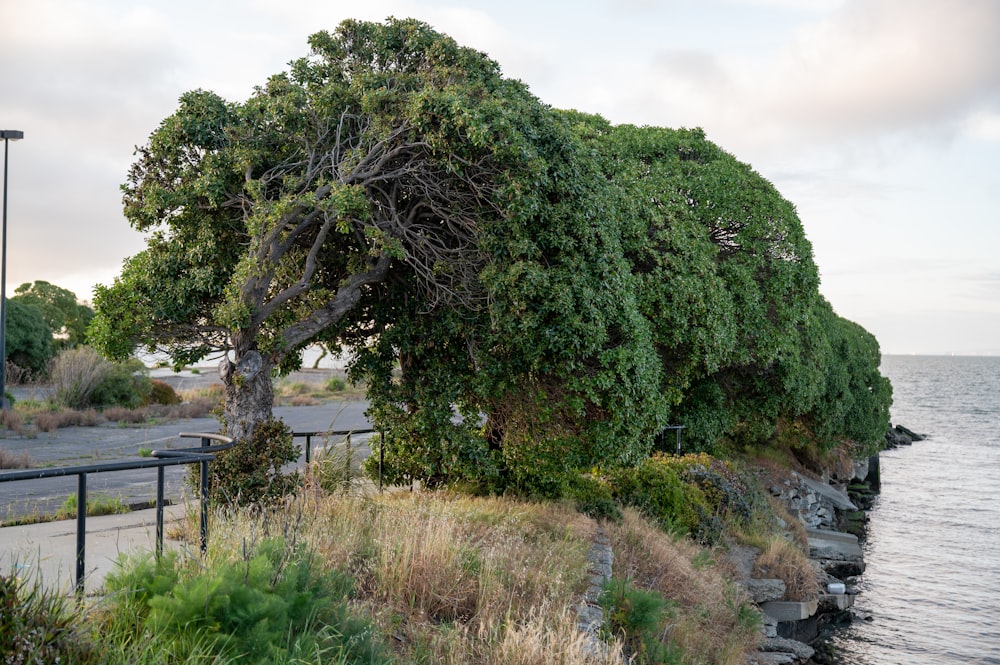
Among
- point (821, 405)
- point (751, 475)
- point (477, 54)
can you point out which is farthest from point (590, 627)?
point (821, 405)

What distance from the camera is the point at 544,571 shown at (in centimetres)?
912

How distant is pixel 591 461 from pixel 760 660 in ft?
13.4

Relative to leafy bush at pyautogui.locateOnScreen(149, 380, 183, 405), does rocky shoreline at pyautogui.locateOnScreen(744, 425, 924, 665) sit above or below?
below

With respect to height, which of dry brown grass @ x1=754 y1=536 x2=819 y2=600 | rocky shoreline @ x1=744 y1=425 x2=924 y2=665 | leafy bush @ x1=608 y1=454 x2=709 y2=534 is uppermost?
leafy bush @ x1=608 y1=454 x2=709 y2=534

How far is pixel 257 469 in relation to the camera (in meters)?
10.7

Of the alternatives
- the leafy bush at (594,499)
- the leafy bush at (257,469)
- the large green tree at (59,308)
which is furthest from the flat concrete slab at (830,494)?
the large green tree at (59,308)

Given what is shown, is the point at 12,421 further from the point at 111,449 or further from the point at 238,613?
the point at 238,613

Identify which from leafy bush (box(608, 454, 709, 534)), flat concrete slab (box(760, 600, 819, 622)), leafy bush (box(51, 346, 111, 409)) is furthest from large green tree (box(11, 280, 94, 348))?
flat concrete slab (box(760, 600, 819, 622))

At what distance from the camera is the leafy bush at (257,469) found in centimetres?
1044

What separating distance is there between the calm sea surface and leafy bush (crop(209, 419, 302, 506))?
1084 centimetres

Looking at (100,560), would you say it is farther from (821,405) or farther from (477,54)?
(821,405)

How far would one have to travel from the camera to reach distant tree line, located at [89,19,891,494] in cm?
1087

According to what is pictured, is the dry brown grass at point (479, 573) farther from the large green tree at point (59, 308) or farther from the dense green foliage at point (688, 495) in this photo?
the large green tree at point (59, 308)

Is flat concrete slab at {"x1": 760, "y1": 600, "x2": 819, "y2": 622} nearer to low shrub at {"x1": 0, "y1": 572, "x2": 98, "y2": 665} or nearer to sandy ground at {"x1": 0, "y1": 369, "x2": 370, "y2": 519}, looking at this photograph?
sandy ground at {"x1": 0, "y1": 369, "x2": 370, "y2": 519}
